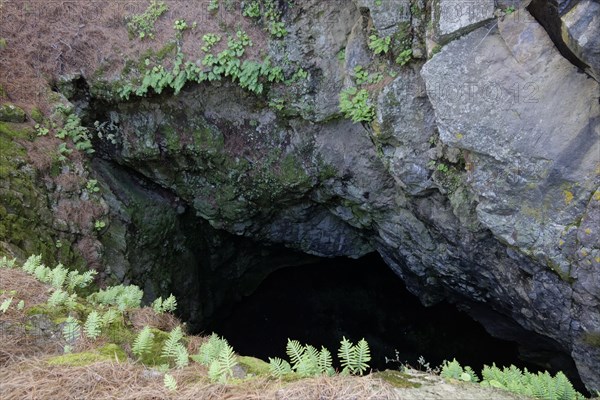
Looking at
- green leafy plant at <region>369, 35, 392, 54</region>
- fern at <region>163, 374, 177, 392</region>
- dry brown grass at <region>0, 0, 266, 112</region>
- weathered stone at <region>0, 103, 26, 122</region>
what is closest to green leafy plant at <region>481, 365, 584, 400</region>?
fern at <region>163, 374, 177, 392</region>

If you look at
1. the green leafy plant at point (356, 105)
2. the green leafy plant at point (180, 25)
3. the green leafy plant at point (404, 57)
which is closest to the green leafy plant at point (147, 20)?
the green leafy plant at point (180, 25)

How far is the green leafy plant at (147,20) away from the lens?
8555 mm

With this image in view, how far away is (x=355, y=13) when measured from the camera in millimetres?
7730

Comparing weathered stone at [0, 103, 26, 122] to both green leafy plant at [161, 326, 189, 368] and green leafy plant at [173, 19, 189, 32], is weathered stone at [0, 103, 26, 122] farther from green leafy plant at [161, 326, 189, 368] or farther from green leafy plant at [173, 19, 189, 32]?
green leafy plant at [161, 326, 189, 368]

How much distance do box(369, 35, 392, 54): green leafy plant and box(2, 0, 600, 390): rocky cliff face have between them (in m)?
0.19

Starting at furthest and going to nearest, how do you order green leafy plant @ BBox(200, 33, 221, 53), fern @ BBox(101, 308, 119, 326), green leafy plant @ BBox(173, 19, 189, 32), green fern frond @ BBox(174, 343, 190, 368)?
green leafy plant @ BBox(173, 19, 189, 32)
green leafy plant @ BBox(200, 33, 221, 53)
fern @ BBox(101, 308, 119, 326)
green fern frond @ BBox(174, 343, 190, 368)

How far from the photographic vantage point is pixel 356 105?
7516 mm

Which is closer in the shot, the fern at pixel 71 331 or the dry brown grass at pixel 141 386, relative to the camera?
the dry brown grass at pixel 141 386

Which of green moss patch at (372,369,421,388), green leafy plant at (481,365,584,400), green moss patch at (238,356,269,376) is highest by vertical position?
green leafy plant at (481,365,584,400)

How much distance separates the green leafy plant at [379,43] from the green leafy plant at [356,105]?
685 millimetres

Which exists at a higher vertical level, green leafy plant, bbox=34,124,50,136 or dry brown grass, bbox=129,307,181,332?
green leafy plant, bbox=34,124,50,136

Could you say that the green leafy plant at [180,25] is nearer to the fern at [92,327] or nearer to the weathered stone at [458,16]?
the weathered stone at [458,16]

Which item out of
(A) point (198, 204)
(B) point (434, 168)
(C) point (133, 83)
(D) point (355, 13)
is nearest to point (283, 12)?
(D) point (355, 13)

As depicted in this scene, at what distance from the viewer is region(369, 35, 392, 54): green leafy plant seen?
6981mm
